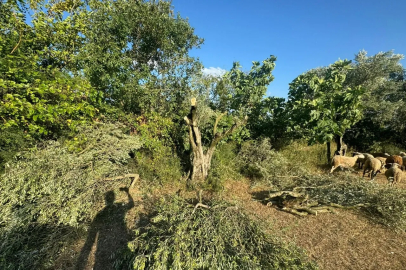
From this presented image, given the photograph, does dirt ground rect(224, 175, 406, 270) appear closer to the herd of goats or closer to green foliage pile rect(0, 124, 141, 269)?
the herd of goats

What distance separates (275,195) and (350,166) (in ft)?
11.3

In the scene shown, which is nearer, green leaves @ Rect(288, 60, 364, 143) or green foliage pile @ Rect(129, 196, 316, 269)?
green foliage pile @ Rect(129, 196, 316, 269)

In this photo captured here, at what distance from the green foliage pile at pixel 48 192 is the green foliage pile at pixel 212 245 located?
1711mm

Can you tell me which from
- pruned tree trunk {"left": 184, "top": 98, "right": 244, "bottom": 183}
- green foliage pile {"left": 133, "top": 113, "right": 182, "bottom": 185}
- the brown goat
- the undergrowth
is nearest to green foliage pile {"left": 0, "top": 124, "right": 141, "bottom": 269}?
green foliage pile {"left": 133, "top": 113, "right": 182, "bottom": 185}

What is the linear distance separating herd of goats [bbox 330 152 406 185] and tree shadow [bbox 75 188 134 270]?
6191 mm

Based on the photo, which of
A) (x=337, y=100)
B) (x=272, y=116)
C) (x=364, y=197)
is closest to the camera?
(x=364, y=197)

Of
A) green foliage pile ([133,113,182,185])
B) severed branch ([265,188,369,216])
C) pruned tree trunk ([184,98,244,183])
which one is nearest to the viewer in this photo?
severed branch ([265,188,369,216])

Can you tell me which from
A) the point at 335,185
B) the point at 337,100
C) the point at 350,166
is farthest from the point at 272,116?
the point at 335,185

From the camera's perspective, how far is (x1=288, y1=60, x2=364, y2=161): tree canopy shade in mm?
5891

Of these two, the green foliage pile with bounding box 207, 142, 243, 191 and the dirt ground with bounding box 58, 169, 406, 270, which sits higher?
the green foliage pile with bounding box 207, 142, 243, 191

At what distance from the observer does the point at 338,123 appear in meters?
6.15

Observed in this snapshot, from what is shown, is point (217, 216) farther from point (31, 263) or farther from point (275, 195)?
point (31, 263)

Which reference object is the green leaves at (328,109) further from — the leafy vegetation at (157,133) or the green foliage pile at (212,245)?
the green foliage pile at (212,245)

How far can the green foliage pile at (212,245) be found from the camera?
2.29 metres
